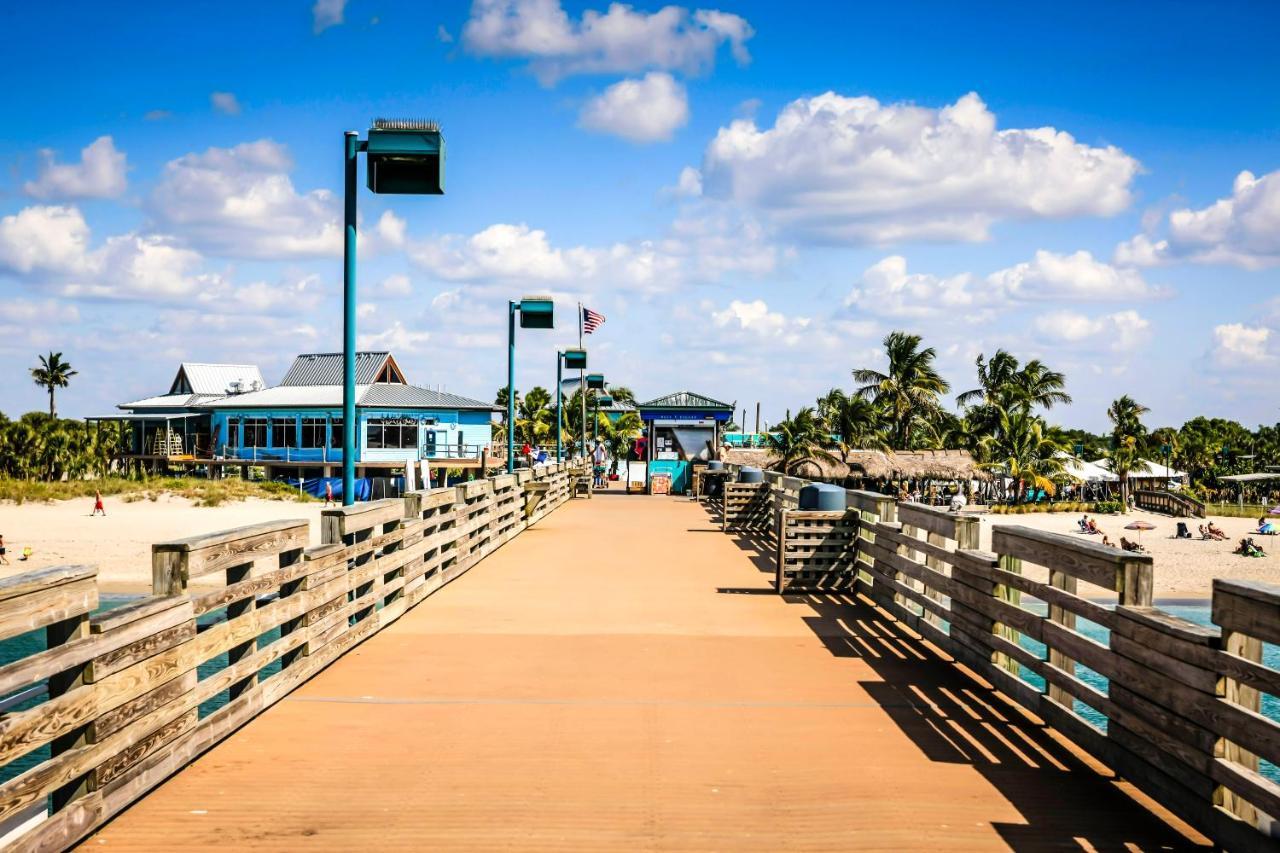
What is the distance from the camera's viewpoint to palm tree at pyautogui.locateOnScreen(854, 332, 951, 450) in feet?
199

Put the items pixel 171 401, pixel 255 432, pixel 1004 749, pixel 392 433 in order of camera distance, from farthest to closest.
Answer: pixel 171 401 < pixel 255 432 < pixel 392 433 < pixel 1004 749

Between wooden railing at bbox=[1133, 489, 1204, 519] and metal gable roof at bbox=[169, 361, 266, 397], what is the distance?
5357 cm

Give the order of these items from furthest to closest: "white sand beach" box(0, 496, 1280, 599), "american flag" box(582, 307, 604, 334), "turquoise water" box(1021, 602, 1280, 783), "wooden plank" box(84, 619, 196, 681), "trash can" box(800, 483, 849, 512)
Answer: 1. "american flag" box(582, 307, 604, 334)
2. "white sand beach" box(0, 496, 1280, 599)
3. "trash can" box(800, 483, 849, 512)
4. "turquoise water" box(1021, 602, 1280, 783)
5. "wooden plank" box(84, 619, 196, 681)

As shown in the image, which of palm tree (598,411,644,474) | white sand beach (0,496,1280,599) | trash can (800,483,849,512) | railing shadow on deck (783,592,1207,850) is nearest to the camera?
railing shadow on deck (783,592,1207,850)

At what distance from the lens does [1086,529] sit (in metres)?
40.5

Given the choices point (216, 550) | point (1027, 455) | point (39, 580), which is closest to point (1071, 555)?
point (216, 550)

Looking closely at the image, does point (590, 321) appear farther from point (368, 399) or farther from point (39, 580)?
point (39, 580)

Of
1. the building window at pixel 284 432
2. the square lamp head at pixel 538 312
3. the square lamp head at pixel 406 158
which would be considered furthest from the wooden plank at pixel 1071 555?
the building window at pixel 284 432

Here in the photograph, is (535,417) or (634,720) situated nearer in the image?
(634,720)

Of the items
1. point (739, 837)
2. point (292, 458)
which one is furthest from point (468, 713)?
point (292, 458)

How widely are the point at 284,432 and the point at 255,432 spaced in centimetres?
185

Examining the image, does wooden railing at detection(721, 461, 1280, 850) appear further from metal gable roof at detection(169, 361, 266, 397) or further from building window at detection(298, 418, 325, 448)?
metal gable roof at detection(169, 361, 266, 397)

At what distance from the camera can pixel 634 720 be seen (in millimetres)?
6543

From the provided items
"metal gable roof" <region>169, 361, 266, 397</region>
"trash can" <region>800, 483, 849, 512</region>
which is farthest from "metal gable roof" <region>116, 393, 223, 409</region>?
"trash can" <region>800, 483, 849, 512</region>
